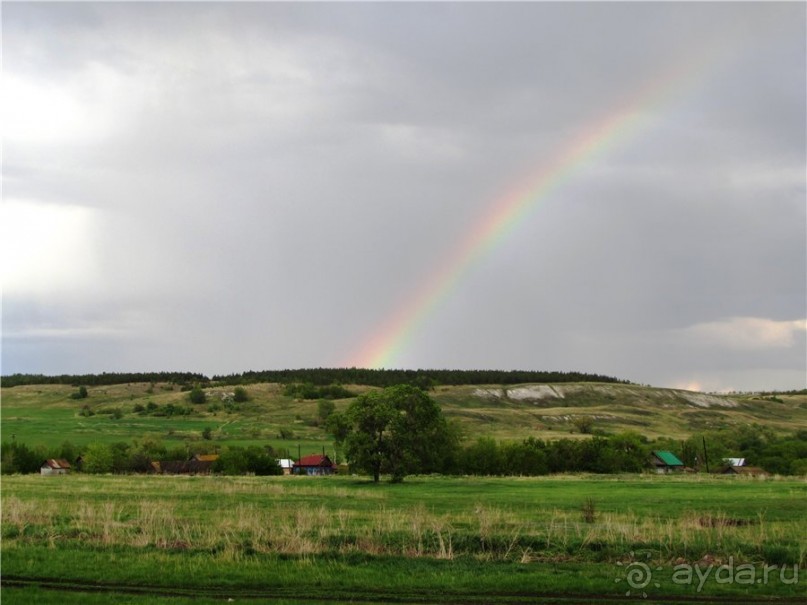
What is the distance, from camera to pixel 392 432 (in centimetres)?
8156

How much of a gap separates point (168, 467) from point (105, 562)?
105108 millimetres

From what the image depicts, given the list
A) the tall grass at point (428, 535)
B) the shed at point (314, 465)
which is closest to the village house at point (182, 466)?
the shed at point (314, 465)

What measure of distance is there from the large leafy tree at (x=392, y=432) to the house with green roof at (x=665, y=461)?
59022mm

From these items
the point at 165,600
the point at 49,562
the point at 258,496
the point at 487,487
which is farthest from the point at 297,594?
the point at 487,487

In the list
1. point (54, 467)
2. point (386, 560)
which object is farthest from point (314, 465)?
point (386, 560)

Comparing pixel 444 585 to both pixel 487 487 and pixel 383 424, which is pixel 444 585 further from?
pixel 383 424

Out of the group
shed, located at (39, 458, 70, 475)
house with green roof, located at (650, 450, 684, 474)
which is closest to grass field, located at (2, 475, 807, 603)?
shed, located at (39, 458, 70, 475)

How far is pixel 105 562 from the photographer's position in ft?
74.7

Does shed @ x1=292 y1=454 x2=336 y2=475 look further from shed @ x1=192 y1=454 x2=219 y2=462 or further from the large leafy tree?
the large leafy tree

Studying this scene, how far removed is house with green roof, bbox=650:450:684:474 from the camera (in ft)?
426

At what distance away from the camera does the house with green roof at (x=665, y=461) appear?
130 meters

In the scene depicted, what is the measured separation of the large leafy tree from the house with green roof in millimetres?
59022

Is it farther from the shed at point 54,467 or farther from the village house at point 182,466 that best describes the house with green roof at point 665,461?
the shed at point 54,467

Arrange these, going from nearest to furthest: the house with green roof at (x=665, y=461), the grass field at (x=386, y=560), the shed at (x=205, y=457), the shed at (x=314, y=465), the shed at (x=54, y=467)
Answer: the grass field at (x=386, y=560), the shed at (x=54, y=467), the shed at (x=205, y=457), the house with green roof at (x=665, y=461), the shed at (x=314, y=465)
